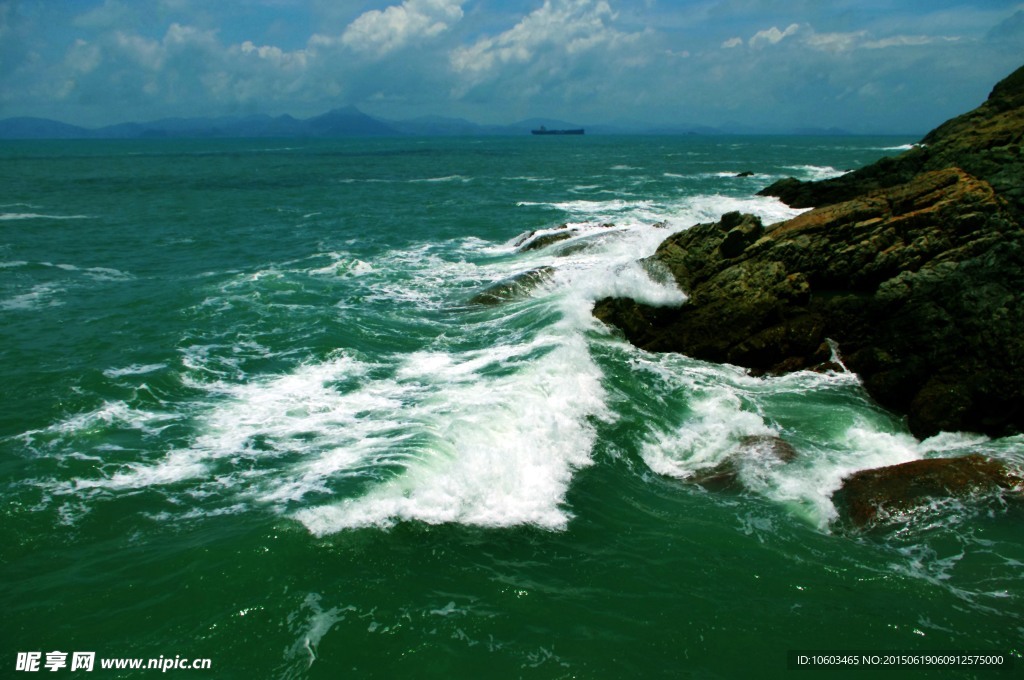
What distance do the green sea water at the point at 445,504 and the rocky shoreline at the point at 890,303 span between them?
2.04ft

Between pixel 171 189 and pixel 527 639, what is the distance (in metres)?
63.4

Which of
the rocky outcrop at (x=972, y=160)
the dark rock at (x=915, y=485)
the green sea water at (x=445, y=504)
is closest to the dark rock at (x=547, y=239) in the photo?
the green sea water at (x=445, y=504)

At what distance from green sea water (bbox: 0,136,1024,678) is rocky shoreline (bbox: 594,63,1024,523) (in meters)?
0.62

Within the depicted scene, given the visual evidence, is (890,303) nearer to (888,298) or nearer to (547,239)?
(888,298)

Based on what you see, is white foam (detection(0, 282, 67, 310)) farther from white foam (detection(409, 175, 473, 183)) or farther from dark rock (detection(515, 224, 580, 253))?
white foam (detection(409, 175, 473, 183))

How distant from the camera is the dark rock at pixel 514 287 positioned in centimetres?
2138

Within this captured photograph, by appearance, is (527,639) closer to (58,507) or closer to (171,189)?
(58,507)

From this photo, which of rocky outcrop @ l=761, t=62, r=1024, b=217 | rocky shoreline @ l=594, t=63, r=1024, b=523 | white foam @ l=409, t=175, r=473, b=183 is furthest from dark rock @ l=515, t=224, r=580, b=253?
white foam @ l=409, t=175, r=473, b=183

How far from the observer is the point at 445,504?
995 centimetres

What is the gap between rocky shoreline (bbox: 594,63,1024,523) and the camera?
494 inches

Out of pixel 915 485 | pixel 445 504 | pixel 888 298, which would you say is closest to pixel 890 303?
pixel 888 298

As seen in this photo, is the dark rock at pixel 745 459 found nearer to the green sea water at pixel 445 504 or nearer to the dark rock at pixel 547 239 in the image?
the green sea water at pixel 445 504

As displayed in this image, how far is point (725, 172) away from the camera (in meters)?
76.8

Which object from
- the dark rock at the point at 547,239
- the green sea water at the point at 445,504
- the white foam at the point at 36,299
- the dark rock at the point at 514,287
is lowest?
the green sea water at the point at 445,504
